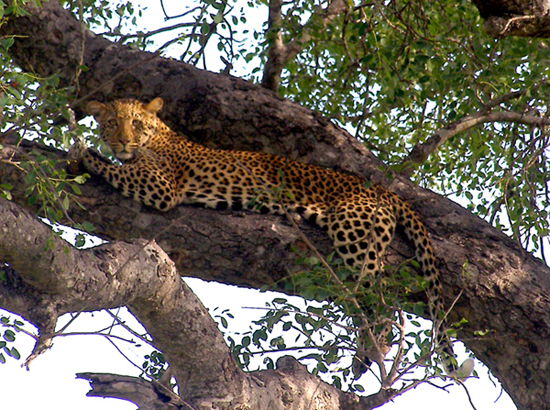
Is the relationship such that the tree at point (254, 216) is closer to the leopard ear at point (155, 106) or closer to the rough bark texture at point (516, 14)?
the leopard ear at point (155, 106)

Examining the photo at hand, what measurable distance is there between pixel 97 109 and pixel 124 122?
0.86 feet

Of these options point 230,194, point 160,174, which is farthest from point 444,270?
point 160,174

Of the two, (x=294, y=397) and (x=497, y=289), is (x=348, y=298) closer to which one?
(x=294, y=397)

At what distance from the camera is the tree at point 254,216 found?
3807 millimetres

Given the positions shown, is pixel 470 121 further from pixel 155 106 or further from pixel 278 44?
pixel 155 106

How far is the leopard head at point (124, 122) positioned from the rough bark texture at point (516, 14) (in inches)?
113

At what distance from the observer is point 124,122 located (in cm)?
633

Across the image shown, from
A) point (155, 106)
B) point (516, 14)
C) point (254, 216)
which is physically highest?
point (155, 106)

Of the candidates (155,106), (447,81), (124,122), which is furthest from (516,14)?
(124,122)

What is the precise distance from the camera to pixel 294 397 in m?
4.41

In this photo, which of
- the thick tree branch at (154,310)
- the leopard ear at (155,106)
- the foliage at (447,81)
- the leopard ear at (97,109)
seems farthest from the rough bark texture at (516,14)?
the leopard ear at (97,109)

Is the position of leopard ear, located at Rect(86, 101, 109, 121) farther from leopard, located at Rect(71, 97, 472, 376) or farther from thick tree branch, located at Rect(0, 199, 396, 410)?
thick tree branch, located at Rect(0, 199, 396, 410)

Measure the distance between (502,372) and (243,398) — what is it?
79.4 inches

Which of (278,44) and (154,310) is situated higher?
(278,44)
